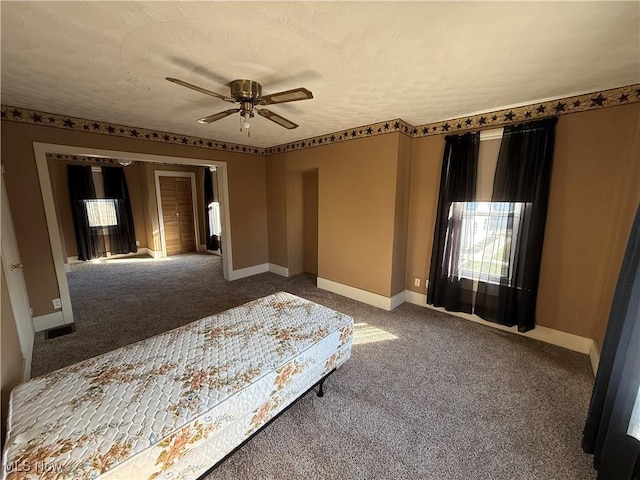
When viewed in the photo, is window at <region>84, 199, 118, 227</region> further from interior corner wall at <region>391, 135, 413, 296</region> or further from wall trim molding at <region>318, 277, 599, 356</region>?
interior corner wall at <region>391, 135, 413, 296</region>

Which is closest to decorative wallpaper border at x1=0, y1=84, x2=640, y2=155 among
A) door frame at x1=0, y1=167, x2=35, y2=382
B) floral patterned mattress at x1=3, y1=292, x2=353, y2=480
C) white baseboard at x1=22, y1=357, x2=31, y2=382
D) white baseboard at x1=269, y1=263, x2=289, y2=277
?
door frame at x1=0, y1=167, x2=35, y2=382

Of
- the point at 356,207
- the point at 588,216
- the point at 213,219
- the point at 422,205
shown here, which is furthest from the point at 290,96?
the point at 213,219

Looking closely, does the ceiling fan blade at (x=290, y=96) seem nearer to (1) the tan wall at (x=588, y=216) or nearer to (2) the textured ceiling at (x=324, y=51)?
(2) the textured ceiling at (x=324, y=51)

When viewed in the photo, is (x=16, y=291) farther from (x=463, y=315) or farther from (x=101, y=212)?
(x=463, y=315)

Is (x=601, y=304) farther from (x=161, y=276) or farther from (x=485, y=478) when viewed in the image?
(x=161, y=276)

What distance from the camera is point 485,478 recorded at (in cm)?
135

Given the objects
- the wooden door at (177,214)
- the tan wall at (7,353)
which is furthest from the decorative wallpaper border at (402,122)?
the wooden door at (177,214)

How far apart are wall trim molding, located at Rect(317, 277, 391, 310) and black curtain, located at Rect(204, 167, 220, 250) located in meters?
3.86

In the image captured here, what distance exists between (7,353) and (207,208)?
18.1 feet

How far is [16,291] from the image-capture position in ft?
7.44

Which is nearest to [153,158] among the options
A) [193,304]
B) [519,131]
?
[193,304]

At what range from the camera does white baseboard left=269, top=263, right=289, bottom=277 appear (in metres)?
4.74

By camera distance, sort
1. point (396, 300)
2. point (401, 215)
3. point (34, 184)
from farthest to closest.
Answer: point (396, 300), point (401, 215), point (34, 184)

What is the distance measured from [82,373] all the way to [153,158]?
300 cm
